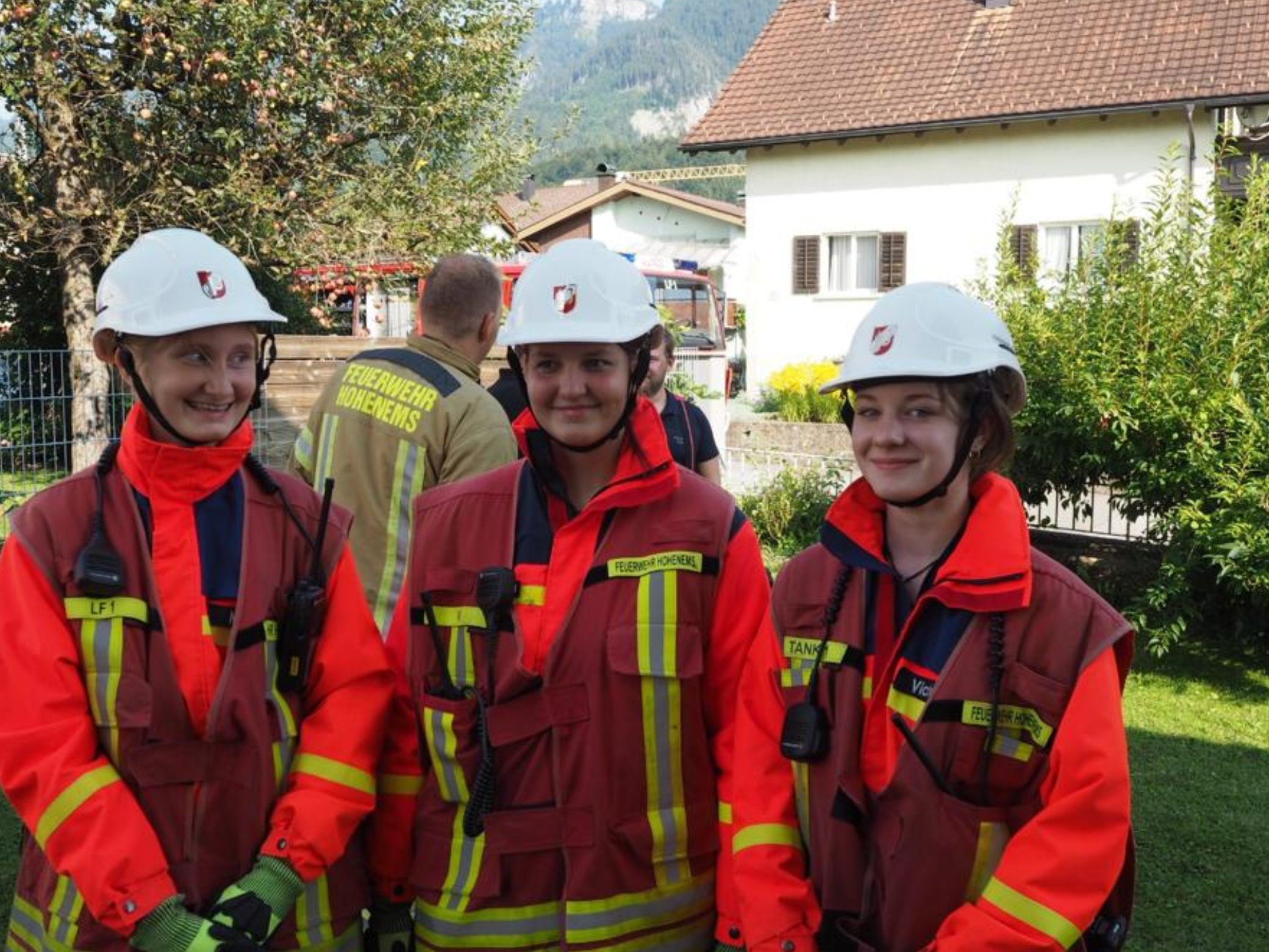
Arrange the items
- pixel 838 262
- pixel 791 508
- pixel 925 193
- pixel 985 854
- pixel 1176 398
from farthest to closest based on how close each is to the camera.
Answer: pixel 838 262, pixel 925 193, pixel 791 508, pixel 1176 398, pixel 985 854

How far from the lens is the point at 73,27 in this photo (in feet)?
40.0

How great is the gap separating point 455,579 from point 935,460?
0.97 m

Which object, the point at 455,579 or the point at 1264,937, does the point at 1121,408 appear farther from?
the point at 455,579

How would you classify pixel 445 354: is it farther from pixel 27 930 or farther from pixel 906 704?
pixel 906 704

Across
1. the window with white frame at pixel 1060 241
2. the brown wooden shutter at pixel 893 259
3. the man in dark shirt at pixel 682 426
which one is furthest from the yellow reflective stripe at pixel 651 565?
the brown wooden shutter at pixel 893 259

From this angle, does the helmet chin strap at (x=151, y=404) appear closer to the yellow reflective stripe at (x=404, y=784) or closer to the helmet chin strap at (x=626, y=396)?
the helmet chin strap at (x=626, y=396)

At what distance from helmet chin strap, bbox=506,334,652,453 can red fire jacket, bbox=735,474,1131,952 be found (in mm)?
490

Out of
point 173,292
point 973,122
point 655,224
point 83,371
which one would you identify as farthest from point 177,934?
point 655,224

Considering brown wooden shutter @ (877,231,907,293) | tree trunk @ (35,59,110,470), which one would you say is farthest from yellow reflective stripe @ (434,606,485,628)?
brown wooden shutter @ (877,231,907,293)

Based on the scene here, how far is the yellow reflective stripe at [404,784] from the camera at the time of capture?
99.8 inches

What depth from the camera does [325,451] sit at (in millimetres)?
4016

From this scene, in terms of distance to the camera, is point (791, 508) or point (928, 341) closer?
point (928, 341)

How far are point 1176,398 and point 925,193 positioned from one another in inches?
619

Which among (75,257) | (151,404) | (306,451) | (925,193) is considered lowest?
(306,451)
